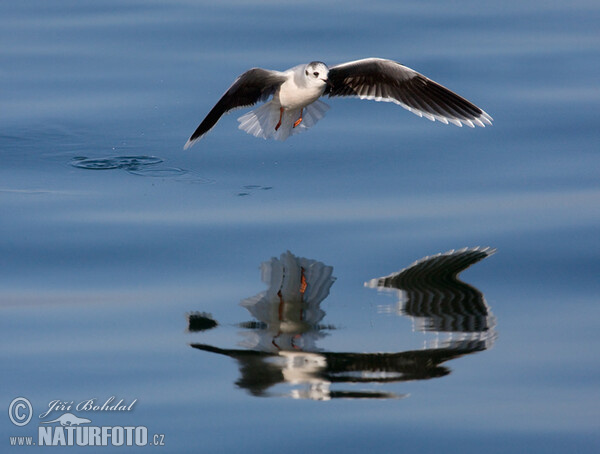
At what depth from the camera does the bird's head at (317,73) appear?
8.23 m

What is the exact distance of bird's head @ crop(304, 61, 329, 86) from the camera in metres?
8.23

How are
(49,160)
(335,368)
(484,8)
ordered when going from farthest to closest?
(484,8) → (49,160) → (335,368)

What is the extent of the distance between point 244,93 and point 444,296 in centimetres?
316

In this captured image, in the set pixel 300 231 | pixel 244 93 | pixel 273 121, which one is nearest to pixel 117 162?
pixel 244 93

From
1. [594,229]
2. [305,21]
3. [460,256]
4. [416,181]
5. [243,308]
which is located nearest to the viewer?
[243,308]

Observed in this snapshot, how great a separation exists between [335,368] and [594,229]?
286 cm

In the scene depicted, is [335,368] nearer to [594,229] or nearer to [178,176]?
[594,229]

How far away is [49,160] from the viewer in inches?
355

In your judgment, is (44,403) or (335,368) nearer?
(44,403)

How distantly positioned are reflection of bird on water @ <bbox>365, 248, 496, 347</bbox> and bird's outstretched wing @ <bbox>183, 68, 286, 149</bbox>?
229 cm

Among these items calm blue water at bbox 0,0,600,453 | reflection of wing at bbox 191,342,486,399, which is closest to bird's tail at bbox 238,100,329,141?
calm blue water at bbox 0,0,600,453

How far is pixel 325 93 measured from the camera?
30.3 ft

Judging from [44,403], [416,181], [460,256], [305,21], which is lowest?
[44,403]

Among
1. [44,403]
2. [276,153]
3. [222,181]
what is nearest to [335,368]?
[44,403]
